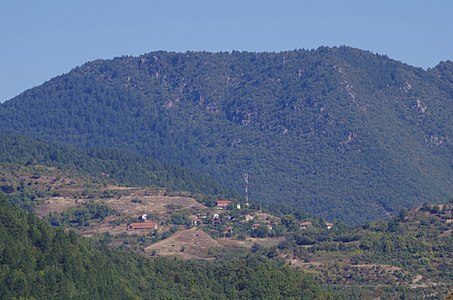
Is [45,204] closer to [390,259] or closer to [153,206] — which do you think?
[153,206]

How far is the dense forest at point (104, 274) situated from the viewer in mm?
96125

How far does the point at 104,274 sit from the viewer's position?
104 metres

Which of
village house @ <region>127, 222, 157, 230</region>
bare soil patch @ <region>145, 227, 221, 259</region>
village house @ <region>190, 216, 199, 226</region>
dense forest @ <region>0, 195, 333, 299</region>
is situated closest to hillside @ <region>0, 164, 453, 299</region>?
bare soil patch @ <region>145, 227, 221, 259</region>

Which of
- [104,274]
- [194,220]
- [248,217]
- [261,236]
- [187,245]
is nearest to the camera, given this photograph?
[104,274]

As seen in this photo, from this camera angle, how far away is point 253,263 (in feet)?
419

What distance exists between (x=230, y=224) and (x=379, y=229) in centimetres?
3148

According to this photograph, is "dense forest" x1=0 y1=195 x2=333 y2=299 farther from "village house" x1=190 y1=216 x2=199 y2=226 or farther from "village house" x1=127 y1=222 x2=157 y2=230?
"village house" x1=190 y1=216 x2=199 y2=226

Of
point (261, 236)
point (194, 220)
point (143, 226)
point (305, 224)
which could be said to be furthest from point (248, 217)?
point (143, 226)

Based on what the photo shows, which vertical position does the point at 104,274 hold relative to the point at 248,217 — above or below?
above

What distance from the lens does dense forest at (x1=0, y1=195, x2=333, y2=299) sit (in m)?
96.1

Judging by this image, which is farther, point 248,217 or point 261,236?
point 248,217

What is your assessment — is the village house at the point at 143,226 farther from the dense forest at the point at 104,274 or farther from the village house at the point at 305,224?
the dense forest at the point at 104,274

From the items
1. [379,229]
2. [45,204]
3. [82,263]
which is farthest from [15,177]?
[82,263]

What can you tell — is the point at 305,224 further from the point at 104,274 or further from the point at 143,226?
the point at 104,274
